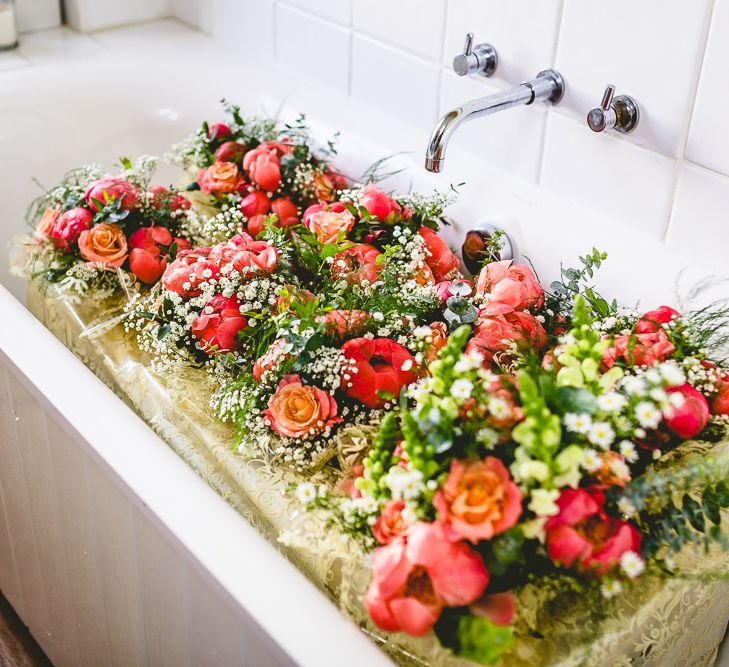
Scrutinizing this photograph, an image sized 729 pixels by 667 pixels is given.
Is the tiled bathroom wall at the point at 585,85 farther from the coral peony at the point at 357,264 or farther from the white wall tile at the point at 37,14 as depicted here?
the white wall tile at the point at 37,14

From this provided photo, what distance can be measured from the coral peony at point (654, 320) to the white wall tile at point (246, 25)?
1.27 metres

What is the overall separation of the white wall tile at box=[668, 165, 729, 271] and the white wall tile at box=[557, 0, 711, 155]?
6 cm

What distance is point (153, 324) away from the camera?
1.34 m

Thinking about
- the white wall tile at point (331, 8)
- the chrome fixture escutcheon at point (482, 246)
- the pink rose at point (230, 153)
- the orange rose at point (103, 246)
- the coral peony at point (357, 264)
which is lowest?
the chrome fixture escutcheon at point (482, 246)

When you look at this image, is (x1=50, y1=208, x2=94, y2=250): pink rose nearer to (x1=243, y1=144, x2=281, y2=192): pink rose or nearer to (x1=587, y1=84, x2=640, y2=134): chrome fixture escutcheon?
(x1=243, y1=144, x2=281, y2=192): pink rose

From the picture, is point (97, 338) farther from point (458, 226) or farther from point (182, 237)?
point (458, 226)

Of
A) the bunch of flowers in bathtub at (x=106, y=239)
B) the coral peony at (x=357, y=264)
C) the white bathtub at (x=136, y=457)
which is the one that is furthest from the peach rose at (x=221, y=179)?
the coral peony at (x=357, y=264)

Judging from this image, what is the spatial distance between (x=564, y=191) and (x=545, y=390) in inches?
30.8

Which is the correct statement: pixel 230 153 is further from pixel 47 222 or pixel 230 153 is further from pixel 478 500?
pixel 478 500

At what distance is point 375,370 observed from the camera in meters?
1.18

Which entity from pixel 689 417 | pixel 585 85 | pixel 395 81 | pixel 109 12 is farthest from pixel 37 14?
pixel 689 417

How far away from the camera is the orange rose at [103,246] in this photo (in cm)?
147

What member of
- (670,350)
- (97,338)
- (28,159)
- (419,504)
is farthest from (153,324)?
(28,159)

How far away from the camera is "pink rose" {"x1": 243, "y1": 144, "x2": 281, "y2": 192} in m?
1.66
